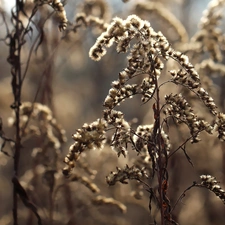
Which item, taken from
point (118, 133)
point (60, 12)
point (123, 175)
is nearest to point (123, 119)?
point (118, 133)

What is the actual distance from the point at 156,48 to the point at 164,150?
44 cm

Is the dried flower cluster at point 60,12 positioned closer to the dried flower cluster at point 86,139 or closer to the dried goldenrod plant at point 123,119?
the dried goldenrod plant at point 123,119

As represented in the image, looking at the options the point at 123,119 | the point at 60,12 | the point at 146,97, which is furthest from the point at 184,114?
the point at 60,12

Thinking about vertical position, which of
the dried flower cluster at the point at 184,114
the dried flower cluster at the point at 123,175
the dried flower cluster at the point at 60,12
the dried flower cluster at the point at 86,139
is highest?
the dried flower cluster at the point at 60,12

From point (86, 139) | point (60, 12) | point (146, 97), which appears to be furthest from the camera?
point (60, 12)

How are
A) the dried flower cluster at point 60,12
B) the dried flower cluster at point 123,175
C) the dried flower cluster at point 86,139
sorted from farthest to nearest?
the dried flower cluster at point 60,12 < the dried flower cluster at point 123,175 < the dried flower cluster at point 86,139

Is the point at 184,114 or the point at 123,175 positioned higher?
the point at 184,114

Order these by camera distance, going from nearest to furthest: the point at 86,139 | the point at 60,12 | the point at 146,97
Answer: the point at 86,139
the point at 146,97
the point at 60,12

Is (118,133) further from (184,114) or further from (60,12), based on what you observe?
(60,12)

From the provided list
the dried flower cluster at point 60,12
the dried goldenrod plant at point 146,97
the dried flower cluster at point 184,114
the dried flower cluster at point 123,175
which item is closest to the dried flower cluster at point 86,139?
the dried goldenrod plant at point 146,97

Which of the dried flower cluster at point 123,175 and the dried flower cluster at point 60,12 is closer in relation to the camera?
the dried flower cluster at point 123,175

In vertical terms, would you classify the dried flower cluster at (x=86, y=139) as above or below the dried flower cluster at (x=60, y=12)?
below

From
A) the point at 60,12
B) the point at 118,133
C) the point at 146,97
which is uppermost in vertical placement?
the point at 60,12

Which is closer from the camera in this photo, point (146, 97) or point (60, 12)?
point (146, 97)
